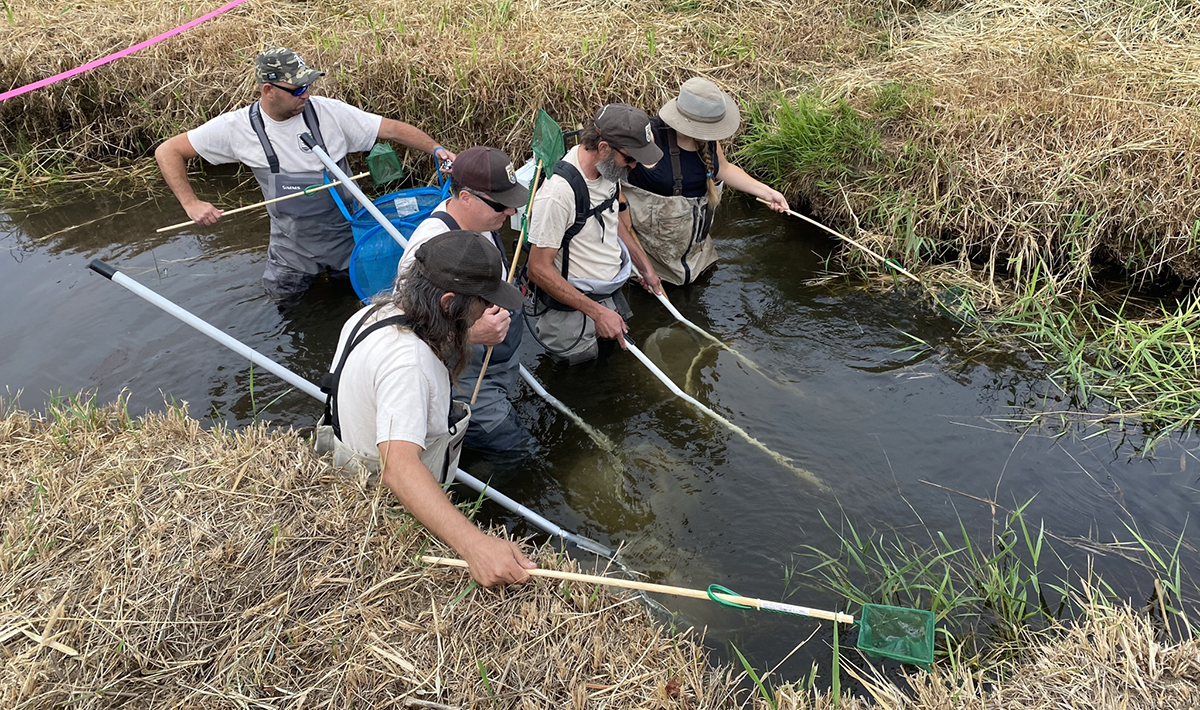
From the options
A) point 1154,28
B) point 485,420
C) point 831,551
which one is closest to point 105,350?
point 485,420

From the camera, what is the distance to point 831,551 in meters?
4.21

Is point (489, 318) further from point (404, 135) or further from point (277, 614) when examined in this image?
point (404, 135)

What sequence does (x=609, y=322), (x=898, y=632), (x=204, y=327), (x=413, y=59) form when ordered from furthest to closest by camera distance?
1. (x=413, y=59)
2. (x=609, y=322)
3. (x=204, y=327)
4. (x=898, y=632)

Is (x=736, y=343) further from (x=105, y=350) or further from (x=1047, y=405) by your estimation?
(x=105, y=350)

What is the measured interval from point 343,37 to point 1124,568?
8.31 metres

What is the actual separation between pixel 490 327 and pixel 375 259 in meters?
1.84

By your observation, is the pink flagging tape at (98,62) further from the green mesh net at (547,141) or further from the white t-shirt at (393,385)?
the white t-shirt at (393,385)

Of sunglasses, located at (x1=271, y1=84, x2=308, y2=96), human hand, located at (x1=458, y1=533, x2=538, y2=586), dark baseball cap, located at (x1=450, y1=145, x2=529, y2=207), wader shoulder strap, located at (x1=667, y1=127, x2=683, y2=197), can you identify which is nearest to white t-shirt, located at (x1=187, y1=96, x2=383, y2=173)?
sunglasses, located at (x1=271, y1=84, x2=308, y2=96)

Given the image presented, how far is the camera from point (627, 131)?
4.49 meters

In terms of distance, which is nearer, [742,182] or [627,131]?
[627,131]

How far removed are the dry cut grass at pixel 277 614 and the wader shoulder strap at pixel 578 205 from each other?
2.13 meters

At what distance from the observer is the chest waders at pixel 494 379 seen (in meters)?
4.44

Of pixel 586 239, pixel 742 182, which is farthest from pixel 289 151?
pixel 742 182

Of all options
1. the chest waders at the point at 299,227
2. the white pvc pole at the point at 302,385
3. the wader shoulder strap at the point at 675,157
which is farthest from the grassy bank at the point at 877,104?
the white pvc pole at the point at 302,385
